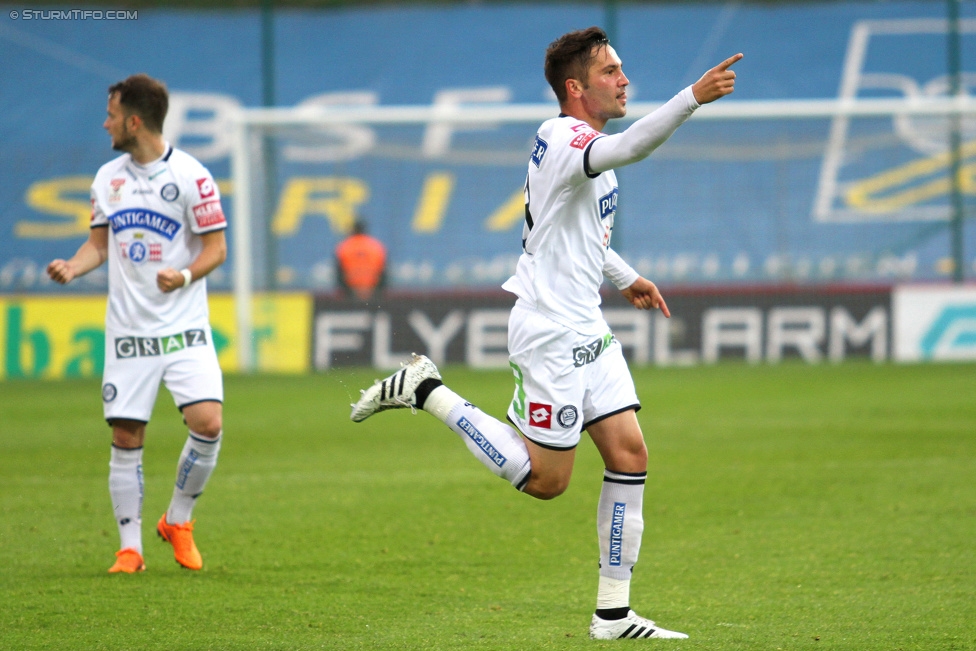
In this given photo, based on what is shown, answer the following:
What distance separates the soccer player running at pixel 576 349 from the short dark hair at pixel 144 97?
7.07 ft

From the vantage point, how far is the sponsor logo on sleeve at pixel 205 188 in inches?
242

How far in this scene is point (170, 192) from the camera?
611 cm

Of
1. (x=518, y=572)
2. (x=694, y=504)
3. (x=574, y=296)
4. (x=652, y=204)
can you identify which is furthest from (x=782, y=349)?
(x=574, y=296)

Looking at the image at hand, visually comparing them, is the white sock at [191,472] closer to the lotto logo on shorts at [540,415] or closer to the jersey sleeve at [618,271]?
the lotto logo on shorts at [540,415]

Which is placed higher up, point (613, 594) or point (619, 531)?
point (619, 531)

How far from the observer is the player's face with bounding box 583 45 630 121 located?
4730mm

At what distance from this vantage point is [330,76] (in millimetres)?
29703

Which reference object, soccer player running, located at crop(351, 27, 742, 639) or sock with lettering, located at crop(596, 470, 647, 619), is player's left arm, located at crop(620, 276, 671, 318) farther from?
sock with lettering, located at crop(596, 470, 647, 619)

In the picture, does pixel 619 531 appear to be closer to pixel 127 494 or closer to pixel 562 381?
pixel 562 381

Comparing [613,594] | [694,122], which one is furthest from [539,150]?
[694,122]

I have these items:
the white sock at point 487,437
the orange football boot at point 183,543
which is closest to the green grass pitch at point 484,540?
the orange football boot at point 183,543

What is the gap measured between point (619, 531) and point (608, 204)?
3.96 feet

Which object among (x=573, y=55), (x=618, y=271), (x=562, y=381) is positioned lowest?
(x=562, y=381)

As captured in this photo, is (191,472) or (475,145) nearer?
(191,472)
